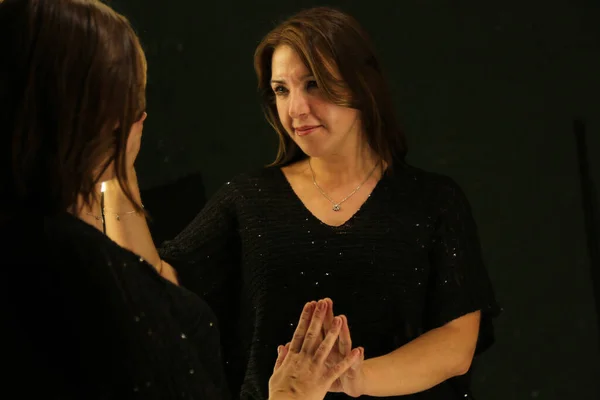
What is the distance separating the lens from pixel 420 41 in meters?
1.78

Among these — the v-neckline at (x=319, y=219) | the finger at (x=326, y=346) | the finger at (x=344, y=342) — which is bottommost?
the finger at (x=344, y=342)

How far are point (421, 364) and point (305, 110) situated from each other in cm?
46

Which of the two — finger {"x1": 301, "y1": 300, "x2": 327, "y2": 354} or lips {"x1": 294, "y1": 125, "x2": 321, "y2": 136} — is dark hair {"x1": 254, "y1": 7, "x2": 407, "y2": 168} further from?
finger {"x1": 301, "y1": 300, "x2": 327, "y2": 354}

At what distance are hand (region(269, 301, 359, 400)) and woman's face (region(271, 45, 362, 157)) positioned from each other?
351 mm

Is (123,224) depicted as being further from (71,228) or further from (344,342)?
(71,228)

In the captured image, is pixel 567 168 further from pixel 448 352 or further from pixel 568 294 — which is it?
pixel 448 352

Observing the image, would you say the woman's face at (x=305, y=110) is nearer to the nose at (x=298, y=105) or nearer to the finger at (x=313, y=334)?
the nose at (x=298, y=105)

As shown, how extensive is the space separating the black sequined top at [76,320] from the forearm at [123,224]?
484 mm

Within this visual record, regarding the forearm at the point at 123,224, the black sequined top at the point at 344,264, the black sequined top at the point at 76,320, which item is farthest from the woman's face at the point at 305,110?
the black sequined top at the point at 76,320

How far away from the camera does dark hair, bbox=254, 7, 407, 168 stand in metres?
1.48

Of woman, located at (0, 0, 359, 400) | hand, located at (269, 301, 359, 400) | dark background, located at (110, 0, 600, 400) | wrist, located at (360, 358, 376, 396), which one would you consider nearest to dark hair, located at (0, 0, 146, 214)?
woman, located at (0, 0, 359, 400)

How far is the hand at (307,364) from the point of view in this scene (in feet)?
3.93

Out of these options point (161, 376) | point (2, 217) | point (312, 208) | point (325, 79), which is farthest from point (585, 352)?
point (2, 217)

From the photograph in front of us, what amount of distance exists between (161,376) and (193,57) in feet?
3.27
